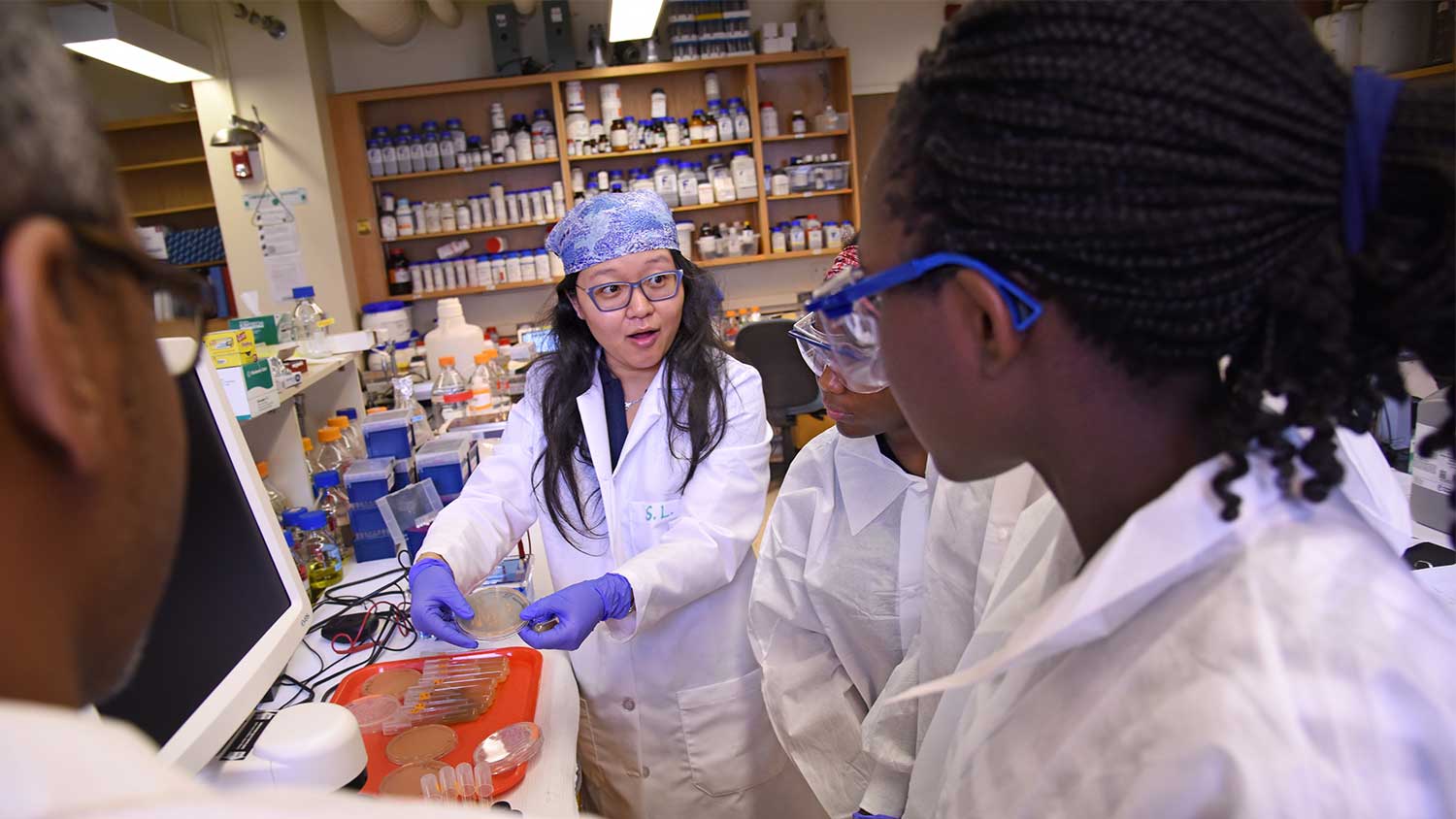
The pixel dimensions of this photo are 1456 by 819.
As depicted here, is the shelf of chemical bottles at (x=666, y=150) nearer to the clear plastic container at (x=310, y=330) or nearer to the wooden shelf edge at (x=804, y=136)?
the wooden shelf edge at (x=804, y=136)

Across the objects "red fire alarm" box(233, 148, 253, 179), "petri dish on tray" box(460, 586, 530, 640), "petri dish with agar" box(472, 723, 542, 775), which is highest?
"red fire alarm" box(233, 148, 253, 179)

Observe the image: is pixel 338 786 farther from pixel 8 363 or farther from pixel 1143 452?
pixel 1143 452

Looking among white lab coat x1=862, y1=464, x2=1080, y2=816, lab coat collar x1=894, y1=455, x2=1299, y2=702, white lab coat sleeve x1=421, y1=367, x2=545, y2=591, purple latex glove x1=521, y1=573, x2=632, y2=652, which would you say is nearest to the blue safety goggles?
lab coat collar x1=894, y1=455, x2=1299, y2=702

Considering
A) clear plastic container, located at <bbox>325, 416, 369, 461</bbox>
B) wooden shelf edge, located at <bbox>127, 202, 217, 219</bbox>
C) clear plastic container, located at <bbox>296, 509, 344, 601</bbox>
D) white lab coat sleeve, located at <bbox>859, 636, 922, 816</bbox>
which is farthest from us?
wooden shelf edge, located at <bbox>127, 202, 217, 219</bbox>

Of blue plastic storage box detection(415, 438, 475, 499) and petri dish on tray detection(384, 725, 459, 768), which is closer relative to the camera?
petri dish on tray detection(384, 725, 459, 768)

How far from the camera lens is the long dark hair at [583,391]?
1.70m

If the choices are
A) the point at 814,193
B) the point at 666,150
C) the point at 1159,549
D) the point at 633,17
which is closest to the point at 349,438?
the point at 1159,549

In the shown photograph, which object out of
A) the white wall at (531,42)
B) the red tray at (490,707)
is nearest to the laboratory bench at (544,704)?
the red tray at (490,707)

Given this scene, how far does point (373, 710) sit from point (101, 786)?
3.35 ft

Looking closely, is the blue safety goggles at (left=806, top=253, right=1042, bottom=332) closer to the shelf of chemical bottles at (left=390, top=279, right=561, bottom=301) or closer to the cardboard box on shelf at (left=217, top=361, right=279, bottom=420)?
the cardboard box on shelf at (left=217, top=361, right=279, bottom=420)

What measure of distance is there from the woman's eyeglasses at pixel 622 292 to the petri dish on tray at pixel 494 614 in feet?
1.99

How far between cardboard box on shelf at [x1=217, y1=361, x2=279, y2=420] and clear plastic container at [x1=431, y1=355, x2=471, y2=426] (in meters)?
1.23

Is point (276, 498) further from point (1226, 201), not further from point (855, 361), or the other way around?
point (1226, 201)

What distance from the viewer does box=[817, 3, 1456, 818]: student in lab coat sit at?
0.53 meters
